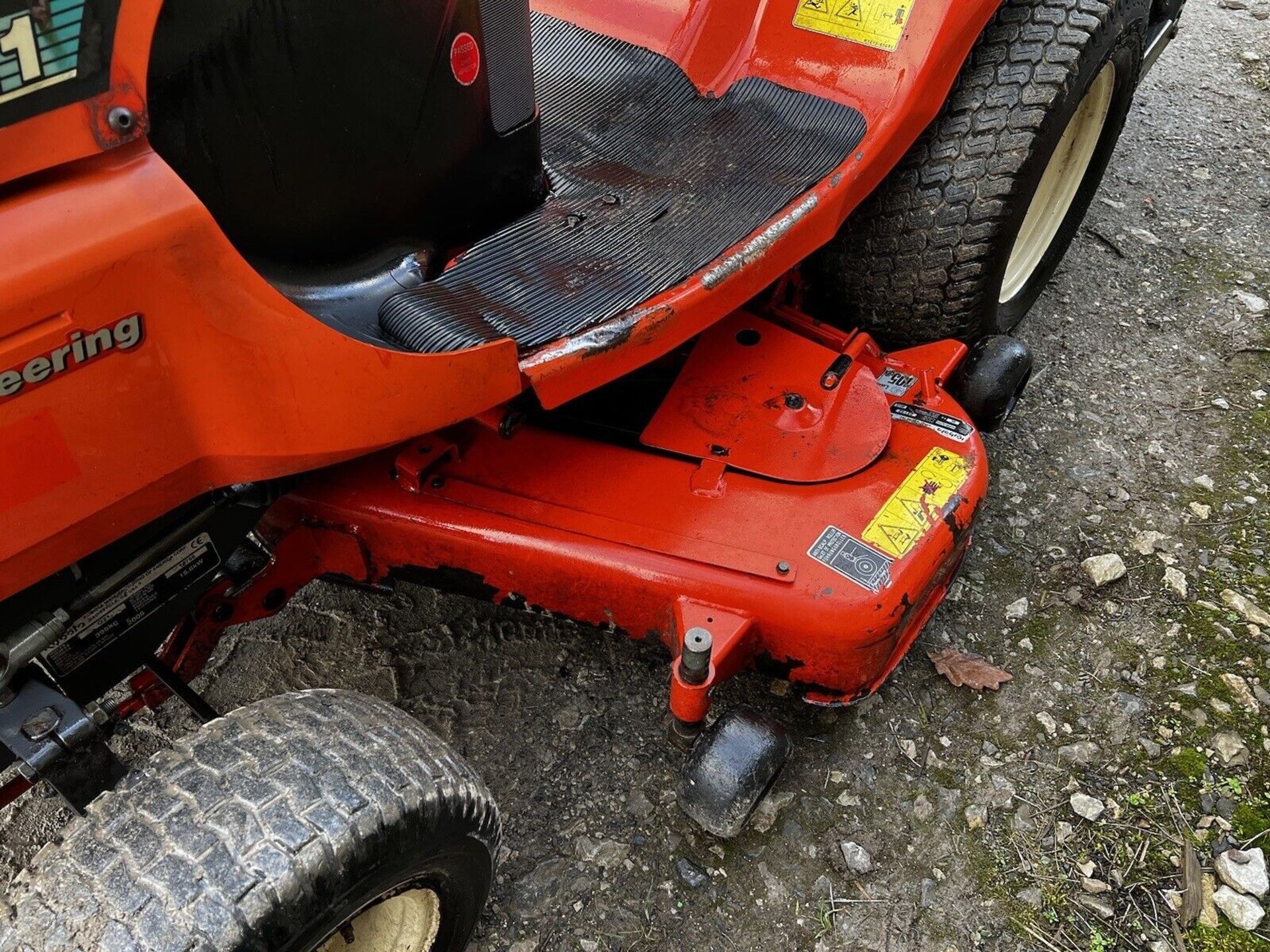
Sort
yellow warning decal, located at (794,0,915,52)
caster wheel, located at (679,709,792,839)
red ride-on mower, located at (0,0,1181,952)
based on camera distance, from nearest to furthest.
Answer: red ride-on mower, located at (0,0,1181,952)
caster wheel, located at (679,709,792,839)
yellow warning decal, located at (794,0,915,52)

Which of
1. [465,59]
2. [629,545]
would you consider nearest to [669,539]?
[629,545]

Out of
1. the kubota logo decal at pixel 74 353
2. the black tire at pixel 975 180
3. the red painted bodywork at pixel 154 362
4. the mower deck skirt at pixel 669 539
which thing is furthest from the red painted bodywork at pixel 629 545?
the kubota logo decal at pixel 74 353

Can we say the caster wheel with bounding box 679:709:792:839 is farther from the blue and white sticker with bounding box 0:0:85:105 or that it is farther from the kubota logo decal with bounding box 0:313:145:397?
the blue and white sticker with bounding box 0:0:85:105

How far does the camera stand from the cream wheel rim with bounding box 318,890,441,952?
58.1 inches

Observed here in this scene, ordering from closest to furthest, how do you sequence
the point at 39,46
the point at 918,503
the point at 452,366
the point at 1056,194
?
the point at 39,46
the point at 452,366
the point at 918,503
the point at 1056,194

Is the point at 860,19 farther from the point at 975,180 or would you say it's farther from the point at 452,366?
the point at 452,366

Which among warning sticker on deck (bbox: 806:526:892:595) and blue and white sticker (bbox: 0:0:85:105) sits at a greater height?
blue and white sticker (bbox: 0:0:85:105)

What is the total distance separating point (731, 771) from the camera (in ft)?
5.20

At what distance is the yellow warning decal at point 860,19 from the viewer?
2.01m

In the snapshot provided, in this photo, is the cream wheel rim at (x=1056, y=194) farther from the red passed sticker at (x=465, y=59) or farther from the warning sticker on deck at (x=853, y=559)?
the red passed sticker at (x=465, y=59)

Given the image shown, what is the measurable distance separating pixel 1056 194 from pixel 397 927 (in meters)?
2.39

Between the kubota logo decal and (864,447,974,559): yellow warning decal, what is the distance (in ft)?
3.85

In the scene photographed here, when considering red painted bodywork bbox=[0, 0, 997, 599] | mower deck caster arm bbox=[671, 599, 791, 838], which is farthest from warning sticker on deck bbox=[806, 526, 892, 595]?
red painted bodywork bbox=[0, 0, 997, 599]

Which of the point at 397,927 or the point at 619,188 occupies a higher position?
the point at 619,188
